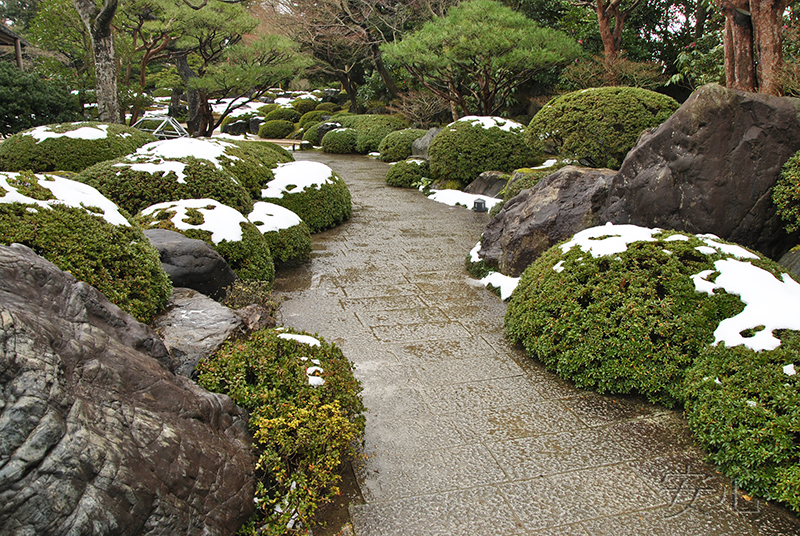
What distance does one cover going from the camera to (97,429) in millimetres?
2004

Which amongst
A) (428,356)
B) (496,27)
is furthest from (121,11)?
(428,356)

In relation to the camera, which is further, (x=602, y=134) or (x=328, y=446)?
(x=602, y=134)

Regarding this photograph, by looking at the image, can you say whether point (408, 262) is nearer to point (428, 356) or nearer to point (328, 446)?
point (428, 356)

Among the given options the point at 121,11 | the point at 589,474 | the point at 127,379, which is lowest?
the point at 589,474

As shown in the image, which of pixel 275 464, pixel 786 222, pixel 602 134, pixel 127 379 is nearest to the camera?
pixel 127 379

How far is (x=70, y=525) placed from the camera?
178 centimetres

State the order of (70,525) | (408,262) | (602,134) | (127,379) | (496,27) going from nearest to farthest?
(70,525) < (127,379) < (408,262) < (602,134) < (496,27)

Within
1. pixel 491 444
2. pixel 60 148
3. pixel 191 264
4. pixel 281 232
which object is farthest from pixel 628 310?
pixel 60 148

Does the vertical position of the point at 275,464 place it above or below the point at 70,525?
below

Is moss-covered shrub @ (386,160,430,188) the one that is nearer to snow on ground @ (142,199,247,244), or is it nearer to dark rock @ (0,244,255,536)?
snow on ground @ (142,199,247,244)

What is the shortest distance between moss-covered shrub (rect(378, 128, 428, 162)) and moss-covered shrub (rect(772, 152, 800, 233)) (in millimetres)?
13901

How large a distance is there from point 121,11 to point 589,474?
809 inches

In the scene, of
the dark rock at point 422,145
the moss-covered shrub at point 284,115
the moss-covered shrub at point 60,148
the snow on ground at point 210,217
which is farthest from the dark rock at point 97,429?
the moss-covered shrub at point 284,115

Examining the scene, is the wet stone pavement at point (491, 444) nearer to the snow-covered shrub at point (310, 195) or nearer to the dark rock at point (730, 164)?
the dark rock at point (730, 164)
